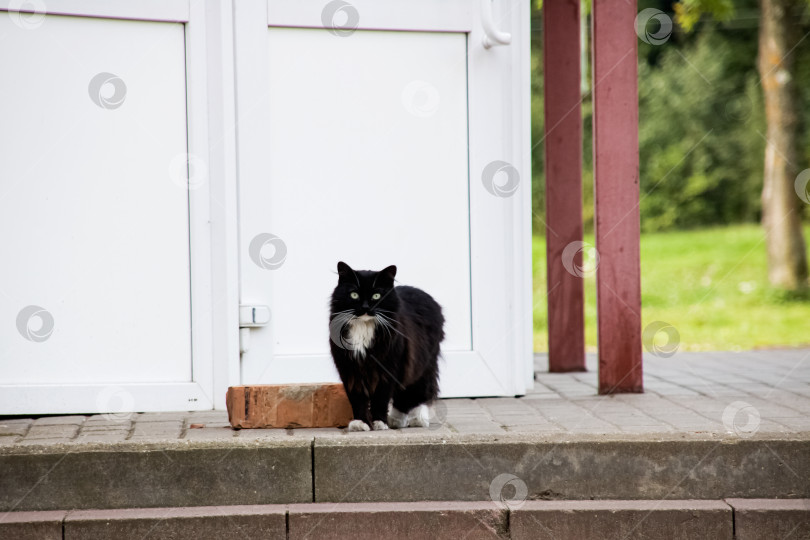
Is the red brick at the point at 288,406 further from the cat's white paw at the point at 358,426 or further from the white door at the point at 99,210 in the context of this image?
the white door at the point at 99,210

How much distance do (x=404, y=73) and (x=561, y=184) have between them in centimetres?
188

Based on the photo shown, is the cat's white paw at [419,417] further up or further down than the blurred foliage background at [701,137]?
further down

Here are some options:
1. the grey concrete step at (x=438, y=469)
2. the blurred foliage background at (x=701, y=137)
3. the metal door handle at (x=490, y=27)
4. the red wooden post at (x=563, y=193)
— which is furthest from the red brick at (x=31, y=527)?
the blurred foliage background at (x=701, y=137)

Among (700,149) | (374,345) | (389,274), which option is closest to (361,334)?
(374,345)

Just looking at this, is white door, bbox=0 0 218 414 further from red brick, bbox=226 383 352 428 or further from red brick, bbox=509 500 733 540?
red brick, bbox=509 500 733 540

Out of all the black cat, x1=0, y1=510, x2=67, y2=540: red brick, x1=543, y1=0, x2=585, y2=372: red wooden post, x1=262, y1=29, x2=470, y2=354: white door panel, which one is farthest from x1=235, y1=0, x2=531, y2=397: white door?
x1=0, y1=510, x2=67, y2=540: red brick

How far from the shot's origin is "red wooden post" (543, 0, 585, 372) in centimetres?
648

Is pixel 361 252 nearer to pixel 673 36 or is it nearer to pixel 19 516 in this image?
pixel 19 516

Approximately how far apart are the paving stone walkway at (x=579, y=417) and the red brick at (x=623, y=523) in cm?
34

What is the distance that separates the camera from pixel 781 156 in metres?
14.0

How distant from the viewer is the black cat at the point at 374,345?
404cm

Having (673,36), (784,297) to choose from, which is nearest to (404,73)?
(784,297)

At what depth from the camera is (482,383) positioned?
5238mm

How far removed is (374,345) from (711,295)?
40.1 feet
